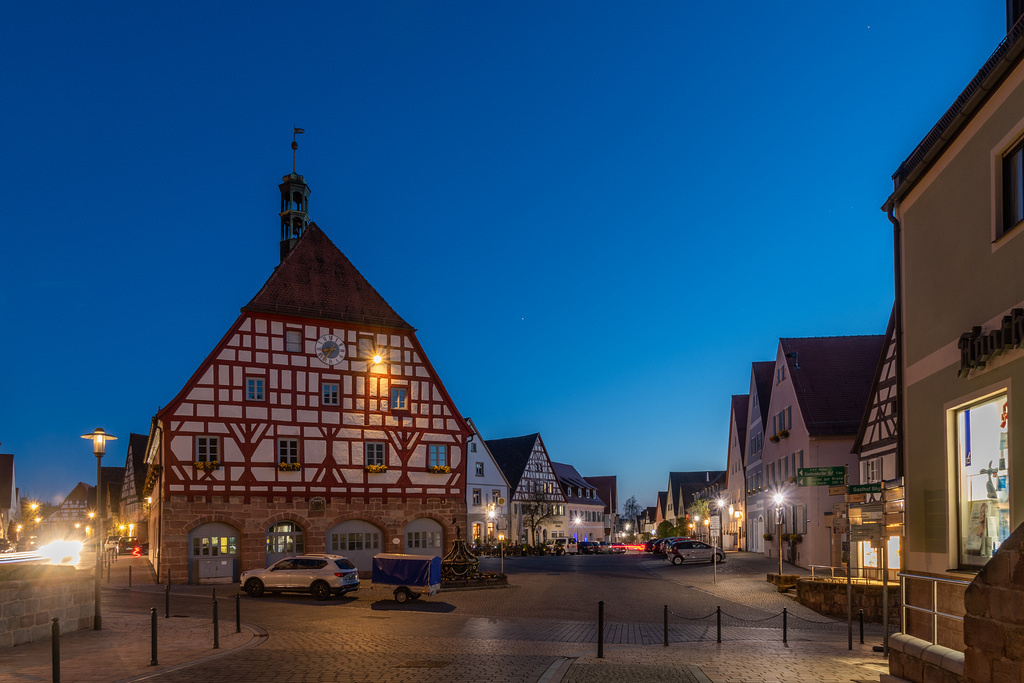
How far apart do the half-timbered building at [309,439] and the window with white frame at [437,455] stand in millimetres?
75

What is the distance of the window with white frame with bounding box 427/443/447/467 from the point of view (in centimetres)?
4219

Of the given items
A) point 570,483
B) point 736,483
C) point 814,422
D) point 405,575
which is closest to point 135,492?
point 570,483

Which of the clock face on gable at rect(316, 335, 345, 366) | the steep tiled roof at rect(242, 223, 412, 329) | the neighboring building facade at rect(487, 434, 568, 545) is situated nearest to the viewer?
the steep tiled roof at rect(242, 223, 412, 329)

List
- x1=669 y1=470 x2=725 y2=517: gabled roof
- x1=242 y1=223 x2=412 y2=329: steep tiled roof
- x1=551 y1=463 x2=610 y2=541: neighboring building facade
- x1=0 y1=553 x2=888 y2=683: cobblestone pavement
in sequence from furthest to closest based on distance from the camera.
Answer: x1=669 y1=470 x2=725 y2=517: gabled roof < x1=551 y1=463 x2=610 y2=541: neighboring building facade < x1=242 y1=223 x2=412 y2=329: steep tiled roof < x1=0 y1=553 x2=888 y2=683: cobblestone pavement

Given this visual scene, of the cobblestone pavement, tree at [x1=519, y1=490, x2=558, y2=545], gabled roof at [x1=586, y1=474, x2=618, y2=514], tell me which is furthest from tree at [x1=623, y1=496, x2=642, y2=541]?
the cobblestone pavement

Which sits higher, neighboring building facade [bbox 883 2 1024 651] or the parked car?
neighboring building facade [bbox 883 2 1024 651]

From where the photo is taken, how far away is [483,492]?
70.6 metres

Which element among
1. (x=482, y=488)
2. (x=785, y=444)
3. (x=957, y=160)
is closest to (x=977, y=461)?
(x=957, y=160)

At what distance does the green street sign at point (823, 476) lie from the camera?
19359 millimetres

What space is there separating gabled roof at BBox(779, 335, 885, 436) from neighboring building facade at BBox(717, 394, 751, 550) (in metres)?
15.5

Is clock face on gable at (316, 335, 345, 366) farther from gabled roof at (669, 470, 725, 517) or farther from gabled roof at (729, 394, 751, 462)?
gabled roof at (669, 470, 725, 517)

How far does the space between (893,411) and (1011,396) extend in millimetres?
19780

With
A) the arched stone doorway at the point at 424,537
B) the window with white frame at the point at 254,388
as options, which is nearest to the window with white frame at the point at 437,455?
the arched stone doorway at the point at 424,537

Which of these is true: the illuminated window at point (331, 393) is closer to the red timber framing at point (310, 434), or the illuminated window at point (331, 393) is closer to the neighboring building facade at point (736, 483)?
the red timber framing at point (310, 434)
